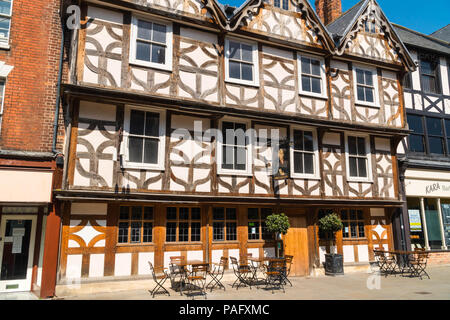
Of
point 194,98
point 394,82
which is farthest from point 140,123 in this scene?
point 394,82

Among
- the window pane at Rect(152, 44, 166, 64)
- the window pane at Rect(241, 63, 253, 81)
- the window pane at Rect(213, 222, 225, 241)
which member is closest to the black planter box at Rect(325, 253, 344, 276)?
the window pane at Rect(213, 222, 225, 241)

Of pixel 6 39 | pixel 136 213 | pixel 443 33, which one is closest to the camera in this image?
pixel 6 39

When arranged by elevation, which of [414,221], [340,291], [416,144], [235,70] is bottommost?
[340,291]

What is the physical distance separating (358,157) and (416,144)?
456cm

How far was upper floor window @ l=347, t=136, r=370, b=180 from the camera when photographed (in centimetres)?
1391

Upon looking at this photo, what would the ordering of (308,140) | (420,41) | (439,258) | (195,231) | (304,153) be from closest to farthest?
(195,231) < (304,153) < (308,140) < (439,258) < (420,41)

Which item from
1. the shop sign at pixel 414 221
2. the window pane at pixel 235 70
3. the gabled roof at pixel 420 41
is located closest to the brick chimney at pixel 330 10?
the gabled roof at pixel 420 41

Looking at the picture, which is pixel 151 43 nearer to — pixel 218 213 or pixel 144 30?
pixel 144 30

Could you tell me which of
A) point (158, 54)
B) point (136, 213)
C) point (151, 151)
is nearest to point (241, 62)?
point (158, 54)

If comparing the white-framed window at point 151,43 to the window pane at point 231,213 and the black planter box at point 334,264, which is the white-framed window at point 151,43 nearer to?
the window pane at point 231,213

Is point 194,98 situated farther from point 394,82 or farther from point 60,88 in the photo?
point 394,82

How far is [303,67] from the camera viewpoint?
44.2ft

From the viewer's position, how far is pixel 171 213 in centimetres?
1087

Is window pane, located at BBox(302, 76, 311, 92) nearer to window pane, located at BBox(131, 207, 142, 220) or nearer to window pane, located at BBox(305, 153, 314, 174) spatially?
window pane, located at BBox(305, 153, 314, 174)
